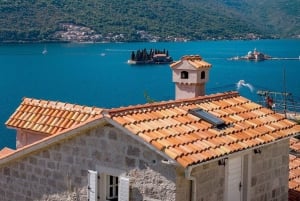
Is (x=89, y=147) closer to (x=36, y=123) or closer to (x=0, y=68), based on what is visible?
(x=36, y=123)

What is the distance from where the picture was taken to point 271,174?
8859 mm

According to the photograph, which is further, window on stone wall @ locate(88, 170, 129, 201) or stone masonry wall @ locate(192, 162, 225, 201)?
window on stone wall @ locate(88, 170, 129, 201)

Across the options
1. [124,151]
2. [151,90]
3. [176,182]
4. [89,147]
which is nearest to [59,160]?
[89,147]

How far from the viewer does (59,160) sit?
821 centimetres

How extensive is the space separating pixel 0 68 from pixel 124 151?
430 ft

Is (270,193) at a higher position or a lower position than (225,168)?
lower

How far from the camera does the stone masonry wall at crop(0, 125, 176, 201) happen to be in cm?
703

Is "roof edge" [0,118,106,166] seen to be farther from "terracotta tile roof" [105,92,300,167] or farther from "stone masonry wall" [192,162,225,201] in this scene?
"stone masonry wall" [192,162,225,201]

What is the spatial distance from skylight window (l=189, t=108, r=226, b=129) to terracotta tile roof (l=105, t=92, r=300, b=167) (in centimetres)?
6

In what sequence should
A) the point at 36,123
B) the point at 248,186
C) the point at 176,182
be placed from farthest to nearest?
the point at 36,123 < the point at 248,186 < the point at 176,182

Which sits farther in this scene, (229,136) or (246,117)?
(246,117)

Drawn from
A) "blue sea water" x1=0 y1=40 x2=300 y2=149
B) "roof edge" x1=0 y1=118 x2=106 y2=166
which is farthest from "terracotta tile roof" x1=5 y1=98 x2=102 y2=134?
"blue sea water" x1=0 y1=40 x2=300 y2=149

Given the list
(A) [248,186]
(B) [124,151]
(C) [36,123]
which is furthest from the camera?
(C) [36,123]

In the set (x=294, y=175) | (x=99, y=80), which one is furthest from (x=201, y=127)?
(x=99, y=80)
